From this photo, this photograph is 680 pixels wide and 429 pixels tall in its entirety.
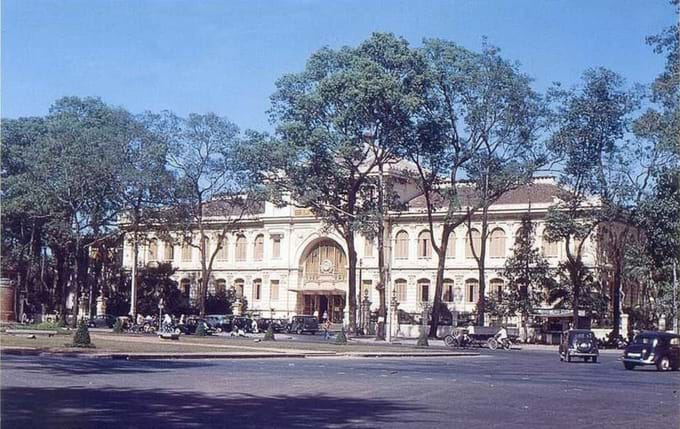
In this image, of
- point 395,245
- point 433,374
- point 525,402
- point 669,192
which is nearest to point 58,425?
point 525,402

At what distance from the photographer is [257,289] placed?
3730 inches

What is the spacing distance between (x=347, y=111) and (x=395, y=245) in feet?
116

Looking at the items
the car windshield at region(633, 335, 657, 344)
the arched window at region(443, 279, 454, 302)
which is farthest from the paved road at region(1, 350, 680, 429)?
the arched window at region(443, 279, 454, 302)

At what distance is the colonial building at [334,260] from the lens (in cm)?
8231

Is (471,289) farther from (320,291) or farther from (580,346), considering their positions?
(580,346)

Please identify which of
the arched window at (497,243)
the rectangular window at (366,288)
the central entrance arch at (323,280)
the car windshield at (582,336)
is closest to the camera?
the car windshield at (582,336)

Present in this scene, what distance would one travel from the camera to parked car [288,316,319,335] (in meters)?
74.1

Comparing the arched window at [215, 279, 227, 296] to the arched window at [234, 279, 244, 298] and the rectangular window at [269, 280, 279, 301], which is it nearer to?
the arched window at [234, 279, 244, 298]

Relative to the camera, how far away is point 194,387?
20516 millimetres

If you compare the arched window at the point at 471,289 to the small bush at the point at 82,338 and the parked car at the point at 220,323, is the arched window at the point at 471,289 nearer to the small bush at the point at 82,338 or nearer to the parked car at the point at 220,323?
the parked car at the point at 220,323

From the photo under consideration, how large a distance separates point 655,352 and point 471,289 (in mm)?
47393

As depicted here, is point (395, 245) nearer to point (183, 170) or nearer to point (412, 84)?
point (183, 170)

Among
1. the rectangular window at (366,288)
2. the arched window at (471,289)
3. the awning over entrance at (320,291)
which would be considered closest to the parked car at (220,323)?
the rectangular window at (366,288)

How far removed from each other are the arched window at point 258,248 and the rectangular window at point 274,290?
2793mm
